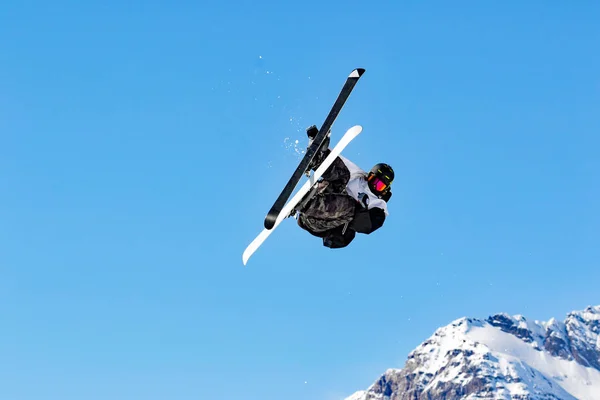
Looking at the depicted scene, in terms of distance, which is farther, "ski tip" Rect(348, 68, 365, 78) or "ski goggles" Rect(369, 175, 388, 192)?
"ski goggles" Rect(369, 175, 388, 192)

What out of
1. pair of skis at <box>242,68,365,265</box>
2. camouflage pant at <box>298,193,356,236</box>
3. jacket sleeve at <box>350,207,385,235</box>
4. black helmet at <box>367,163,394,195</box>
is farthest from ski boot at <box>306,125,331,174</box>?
jacket sleeve at <box>350,207,385,235</box>

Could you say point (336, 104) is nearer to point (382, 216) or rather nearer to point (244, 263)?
point (382, 216)

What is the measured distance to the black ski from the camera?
1341cm

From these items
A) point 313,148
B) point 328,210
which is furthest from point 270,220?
point 328,210

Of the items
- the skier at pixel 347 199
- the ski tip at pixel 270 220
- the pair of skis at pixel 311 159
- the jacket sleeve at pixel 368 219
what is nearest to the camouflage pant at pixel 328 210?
the skier at pixel 347 199

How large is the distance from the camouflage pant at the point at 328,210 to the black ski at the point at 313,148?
4.65 feet

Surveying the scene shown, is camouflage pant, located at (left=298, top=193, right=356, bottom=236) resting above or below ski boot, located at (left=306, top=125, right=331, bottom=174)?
below

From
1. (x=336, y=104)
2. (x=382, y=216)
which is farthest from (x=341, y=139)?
(x=382, y=216)

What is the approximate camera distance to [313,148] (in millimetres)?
14266

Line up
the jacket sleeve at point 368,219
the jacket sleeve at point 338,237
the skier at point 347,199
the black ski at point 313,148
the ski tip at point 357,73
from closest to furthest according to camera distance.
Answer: the black ski at point 313,148 → the ski tip at point 357,73 → the skier at point 347,199 → the jacket sleeve at point 368,219 → the jacket sleeve at point 338,237

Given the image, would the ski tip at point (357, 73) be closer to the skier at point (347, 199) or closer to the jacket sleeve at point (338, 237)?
the skier at point (347, 199)

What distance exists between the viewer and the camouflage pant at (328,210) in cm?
1539

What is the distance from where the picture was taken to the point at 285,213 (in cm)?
1454

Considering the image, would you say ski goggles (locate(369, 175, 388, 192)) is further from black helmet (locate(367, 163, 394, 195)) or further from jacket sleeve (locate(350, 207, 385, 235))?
jacket sleeve (locate(350, 207, 385, 235))
